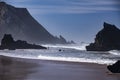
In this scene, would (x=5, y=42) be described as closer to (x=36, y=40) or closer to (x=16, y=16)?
(x=16, y=16)

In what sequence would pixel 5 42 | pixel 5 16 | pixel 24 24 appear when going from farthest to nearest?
pixel 24 24
pixel 5 16
pixel 5 42

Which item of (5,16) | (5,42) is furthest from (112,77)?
(5,16)

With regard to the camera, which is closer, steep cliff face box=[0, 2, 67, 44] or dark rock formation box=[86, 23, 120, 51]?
dark rock formation box=[86, 23, 120, 51]

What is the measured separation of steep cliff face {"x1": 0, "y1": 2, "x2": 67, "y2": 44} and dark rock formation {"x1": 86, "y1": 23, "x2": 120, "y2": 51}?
38.1 meters

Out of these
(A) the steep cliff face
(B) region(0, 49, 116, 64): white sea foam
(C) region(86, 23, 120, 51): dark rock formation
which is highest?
(A) the steep cliff face

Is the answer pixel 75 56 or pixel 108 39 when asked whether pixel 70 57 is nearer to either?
pixel 75 56

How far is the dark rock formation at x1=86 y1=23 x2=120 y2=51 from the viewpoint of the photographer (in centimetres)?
6022

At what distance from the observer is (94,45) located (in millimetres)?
63469

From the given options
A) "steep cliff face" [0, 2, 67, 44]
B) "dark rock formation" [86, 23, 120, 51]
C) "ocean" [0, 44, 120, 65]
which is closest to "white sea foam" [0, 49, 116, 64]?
"ocean" [0, 44, 120, 65]

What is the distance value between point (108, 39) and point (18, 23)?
177 ft

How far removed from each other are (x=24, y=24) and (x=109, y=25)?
5501 cm

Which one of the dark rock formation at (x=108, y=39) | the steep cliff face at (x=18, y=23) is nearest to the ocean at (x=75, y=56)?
the dark rock formation at (x=108, y=39)

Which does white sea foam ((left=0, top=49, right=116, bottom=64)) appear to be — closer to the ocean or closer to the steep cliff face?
the ocean

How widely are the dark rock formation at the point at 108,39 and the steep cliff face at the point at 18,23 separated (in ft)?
125
